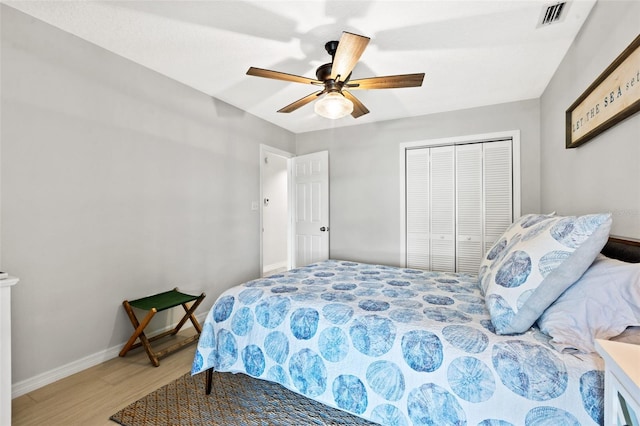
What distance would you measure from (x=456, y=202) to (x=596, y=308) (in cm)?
261

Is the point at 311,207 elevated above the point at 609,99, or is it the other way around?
the point at 609,99

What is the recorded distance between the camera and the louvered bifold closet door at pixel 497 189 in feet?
11.0

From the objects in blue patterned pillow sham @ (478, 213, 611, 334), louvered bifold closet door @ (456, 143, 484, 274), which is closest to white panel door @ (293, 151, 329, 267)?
louvered bifold closet door @ (456, 143, 484, 274)

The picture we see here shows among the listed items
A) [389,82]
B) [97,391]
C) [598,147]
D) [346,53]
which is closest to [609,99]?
[598,147]

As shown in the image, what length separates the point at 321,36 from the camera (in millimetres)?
2115

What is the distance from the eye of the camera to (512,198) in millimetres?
3340

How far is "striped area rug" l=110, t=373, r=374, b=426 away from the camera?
1657mm

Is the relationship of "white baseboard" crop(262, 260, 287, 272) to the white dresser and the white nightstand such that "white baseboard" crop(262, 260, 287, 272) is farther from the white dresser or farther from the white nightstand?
the white nightstand

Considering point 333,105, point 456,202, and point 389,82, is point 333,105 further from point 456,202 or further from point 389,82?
point 456,202

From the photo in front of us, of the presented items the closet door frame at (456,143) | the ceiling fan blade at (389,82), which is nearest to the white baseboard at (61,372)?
the ceiling fan blade at (389,82)

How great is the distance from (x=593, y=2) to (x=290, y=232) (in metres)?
3.86

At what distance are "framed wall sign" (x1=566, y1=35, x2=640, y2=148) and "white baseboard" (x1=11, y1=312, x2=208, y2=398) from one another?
3628 millimetres

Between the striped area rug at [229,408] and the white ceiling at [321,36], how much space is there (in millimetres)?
2434

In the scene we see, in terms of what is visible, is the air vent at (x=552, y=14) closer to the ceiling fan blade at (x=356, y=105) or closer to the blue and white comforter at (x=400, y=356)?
the ceiling fan blade at (x=356, y=105)
